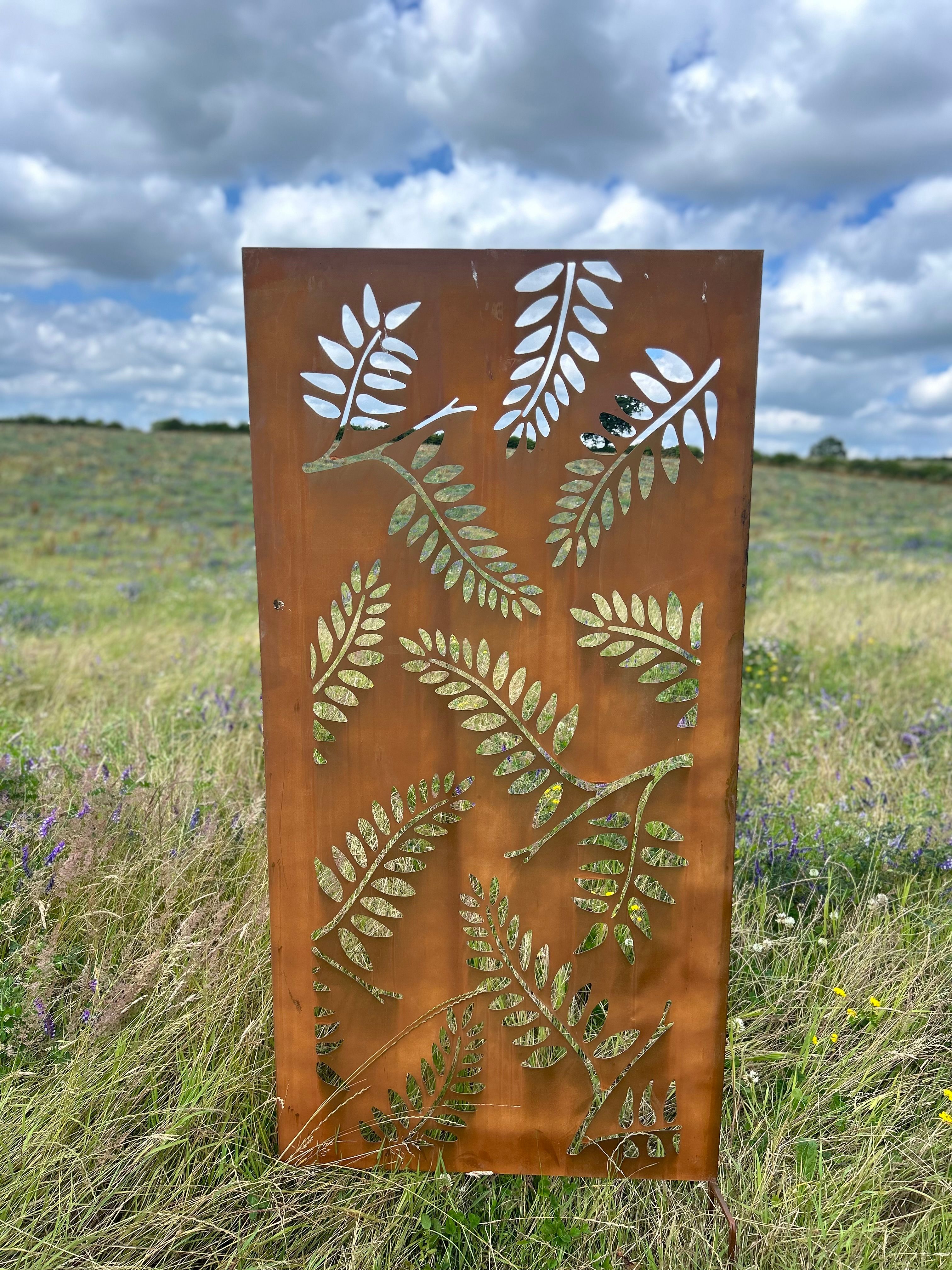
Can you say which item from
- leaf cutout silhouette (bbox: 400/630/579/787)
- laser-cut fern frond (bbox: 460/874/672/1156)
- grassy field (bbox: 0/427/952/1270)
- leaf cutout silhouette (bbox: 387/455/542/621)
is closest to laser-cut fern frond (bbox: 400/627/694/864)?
leaf cutout silhouette (bbox: 400/630/579/787)

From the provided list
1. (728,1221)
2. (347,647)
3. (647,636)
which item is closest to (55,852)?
(347,647)

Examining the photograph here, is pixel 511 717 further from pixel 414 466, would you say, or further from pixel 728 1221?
pixel 728 1221

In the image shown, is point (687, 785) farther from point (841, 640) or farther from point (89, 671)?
point (841, 640)

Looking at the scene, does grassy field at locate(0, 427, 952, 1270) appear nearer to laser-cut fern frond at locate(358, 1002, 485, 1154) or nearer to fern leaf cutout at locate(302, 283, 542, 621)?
laser-cut fern frond at locate(358, 1002, 485, 1154)

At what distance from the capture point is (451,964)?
74.8 inches

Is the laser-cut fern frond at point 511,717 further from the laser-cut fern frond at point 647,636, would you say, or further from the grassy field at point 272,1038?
the grassy field at point 272,1038

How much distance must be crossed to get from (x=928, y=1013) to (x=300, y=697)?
85.9 inches

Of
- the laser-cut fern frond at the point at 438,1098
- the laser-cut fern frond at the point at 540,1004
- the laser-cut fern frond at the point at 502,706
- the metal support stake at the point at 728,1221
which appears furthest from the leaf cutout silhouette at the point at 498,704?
the metal support stake at the point at 728,1221

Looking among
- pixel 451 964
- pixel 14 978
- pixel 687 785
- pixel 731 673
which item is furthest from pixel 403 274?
pixel 14 978

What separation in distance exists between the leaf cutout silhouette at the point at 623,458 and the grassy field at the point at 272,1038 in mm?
1629

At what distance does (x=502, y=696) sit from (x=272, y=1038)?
4.34 feet

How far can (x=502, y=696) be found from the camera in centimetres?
182

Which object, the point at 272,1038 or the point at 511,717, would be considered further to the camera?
the point at 272,1038

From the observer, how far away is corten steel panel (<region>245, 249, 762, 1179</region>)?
1.73m
